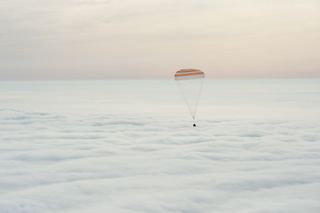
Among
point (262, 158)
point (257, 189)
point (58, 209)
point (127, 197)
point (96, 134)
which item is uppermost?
point (96, 134)

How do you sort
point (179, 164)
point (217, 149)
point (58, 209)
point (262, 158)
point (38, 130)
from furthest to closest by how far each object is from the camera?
point (38, 130)
point (217, 149)
point (262, 158)
point (179, 164)
point (58, 209)

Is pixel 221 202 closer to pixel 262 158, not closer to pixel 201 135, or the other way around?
pixel 262 158

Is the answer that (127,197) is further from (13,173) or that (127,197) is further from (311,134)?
(311,134)

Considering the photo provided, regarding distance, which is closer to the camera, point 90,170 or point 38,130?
point 90,170

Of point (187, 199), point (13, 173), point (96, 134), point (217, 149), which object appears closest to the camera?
point (187, 199)

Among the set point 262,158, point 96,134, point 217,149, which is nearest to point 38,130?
point 96,134

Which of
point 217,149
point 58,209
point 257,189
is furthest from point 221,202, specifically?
point 217,149

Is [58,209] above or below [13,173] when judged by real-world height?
below
